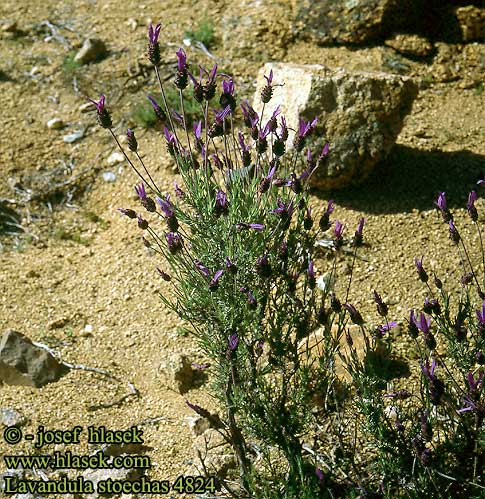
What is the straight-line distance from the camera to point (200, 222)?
3.46 m

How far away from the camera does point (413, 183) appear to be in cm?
521

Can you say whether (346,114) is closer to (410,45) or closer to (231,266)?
(410,45)

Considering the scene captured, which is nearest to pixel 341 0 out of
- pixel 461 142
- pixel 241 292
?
pixel 461 142

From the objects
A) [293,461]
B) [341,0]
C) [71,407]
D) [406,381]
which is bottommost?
[71,407]

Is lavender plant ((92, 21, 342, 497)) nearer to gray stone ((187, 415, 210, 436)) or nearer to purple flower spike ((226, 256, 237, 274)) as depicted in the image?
purple flower spike ((226, 256, 237, 274))

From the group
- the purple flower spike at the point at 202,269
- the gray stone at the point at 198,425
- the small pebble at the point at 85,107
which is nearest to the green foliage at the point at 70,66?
the small pebble at the point at 85,107

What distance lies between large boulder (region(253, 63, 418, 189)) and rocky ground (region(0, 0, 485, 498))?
0.64ft

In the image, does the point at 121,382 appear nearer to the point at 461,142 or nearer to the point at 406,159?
the point at 406,159

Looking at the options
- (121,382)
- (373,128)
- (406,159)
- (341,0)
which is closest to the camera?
(121,382)

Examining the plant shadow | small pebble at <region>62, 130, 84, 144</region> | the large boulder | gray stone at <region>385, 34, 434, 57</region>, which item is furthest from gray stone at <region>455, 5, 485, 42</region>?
small pebble at <region>62, 130, 84, 144</region>

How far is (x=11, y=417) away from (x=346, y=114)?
2606mm

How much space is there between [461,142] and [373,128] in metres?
0.83

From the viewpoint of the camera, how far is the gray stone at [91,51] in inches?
262

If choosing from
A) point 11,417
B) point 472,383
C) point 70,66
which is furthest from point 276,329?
point 70,66
